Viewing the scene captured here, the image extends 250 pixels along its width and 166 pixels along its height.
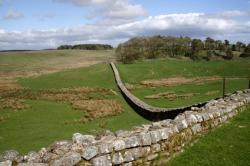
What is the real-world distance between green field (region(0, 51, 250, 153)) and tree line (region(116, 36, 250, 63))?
19.6 m

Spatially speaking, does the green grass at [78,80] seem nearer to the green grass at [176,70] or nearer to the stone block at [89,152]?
the green grass at [176,70]

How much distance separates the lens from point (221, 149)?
10898 mm

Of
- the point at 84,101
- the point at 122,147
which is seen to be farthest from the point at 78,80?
the point at 122,147

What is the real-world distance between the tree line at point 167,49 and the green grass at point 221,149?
70340 millimetres

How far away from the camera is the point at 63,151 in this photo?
316 inches

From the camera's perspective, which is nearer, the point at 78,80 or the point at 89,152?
the point at 89,152

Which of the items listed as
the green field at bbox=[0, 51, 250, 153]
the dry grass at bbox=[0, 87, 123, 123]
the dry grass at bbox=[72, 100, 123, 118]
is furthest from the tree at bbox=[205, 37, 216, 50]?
the dry grass at bbox=[72, 100, 123, 118]

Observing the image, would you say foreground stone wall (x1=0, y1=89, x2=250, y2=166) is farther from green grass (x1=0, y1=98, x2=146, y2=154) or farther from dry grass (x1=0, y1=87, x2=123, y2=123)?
dry grass (x1=0, y1=87, x2=123, y2=123)

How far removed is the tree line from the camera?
287 ft

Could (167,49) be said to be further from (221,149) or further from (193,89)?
(221,149)

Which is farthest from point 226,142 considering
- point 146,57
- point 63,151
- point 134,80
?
point 146,57

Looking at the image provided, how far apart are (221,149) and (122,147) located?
3882 millimetres

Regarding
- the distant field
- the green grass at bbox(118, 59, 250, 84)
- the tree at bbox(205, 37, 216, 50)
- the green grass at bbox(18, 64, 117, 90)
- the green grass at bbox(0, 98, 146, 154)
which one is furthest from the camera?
the tree at bbox(205, 37, 216, 50)

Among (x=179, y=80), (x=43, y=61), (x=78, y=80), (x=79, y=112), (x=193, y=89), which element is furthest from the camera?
(x=43, y=61)
